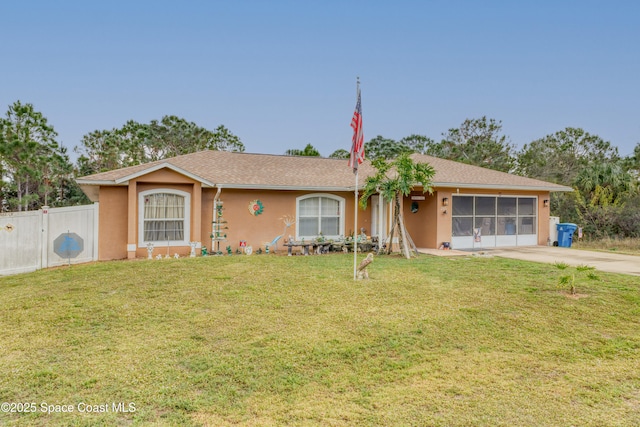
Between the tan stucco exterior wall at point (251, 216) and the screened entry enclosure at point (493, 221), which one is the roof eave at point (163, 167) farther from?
the screened entry enclosure at point (493, 221)

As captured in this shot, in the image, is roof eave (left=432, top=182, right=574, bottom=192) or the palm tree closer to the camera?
the palm tree

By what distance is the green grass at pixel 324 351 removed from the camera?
324 centimetres

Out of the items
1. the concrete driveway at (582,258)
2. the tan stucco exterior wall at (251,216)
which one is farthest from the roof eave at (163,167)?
the concrete driveway at (582,258)

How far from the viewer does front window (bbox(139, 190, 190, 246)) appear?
12047 millimetres

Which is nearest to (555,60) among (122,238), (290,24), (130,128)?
(290,24)

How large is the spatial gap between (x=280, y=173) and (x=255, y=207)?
2064 mm

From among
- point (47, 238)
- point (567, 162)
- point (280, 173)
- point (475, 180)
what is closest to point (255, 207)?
point (280, 173)

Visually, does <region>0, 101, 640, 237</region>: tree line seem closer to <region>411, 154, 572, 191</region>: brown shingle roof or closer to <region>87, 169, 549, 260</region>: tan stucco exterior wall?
<region>411, 154, 572, 191</region>: brown shingle roof

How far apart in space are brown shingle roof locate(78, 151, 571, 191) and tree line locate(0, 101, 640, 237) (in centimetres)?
338

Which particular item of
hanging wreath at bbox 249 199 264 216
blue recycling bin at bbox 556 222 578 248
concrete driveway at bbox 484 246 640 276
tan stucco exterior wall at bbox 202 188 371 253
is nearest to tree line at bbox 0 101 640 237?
blue recycling bin at bbox 556 222 578 248

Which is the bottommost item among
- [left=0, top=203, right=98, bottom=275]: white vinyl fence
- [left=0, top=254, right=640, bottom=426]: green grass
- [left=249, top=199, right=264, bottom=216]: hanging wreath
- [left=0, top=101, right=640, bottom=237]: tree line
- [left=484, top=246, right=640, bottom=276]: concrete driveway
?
[left=0, top=254, right=640, bottom=426]: green grass

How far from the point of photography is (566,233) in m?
16.0

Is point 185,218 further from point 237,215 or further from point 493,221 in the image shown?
point 493,221

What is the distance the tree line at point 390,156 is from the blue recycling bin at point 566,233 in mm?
4192
